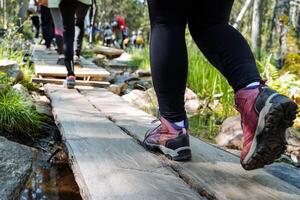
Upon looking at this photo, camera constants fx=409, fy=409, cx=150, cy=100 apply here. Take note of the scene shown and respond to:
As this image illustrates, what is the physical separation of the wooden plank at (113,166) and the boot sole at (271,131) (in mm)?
265

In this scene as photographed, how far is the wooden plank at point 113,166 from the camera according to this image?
1371mm

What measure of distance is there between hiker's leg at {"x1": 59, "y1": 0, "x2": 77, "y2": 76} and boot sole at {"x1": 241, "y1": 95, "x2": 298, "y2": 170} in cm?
294

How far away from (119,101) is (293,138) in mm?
1511

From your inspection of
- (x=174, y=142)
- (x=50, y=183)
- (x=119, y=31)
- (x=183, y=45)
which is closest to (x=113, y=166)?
(x=174, y=142)

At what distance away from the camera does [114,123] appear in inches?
104

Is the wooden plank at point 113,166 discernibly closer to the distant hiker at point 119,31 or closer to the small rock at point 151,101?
the small rock at point 151,101

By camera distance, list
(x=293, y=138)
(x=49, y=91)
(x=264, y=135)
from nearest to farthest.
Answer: (x=264, y=135) < (x=293, y=138) < (x=49, y=91)

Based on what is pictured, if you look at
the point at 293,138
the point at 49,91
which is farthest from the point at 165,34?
the point at 49,91

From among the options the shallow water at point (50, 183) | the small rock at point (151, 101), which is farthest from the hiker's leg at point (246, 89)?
the small rock at point (151, 101)

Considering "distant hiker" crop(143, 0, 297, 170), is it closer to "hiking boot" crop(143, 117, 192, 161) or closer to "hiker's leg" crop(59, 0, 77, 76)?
"hiking boot" crop(143, 117, 192, 161)

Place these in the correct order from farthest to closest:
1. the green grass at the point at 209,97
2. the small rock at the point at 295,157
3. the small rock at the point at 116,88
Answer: the small rock at the point at 116,88 < the green grass at the point at 209,97 < the small rock at the point at 295,157

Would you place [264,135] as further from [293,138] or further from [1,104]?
[1,104]

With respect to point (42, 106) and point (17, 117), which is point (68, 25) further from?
point (17, 117)

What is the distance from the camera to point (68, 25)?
4031 mm
